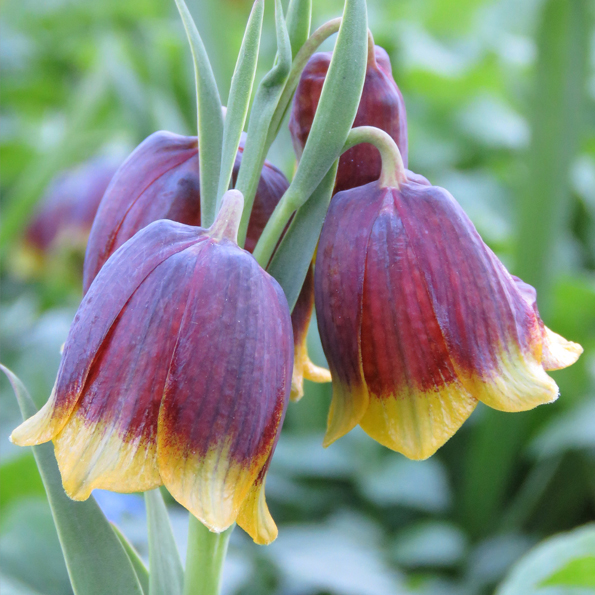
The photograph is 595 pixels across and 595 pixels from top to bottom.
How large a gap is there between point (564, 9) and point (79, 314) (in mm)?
1329

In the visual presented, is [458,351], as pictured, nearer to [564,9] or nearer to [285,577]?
[285,577]

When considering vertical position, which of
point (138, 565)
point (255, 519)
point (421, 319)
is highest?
point (421, 319)

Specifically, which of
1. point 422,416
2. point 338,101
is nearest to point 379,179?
point 338,101

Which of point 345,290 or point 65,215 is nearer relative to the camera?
point 345,290

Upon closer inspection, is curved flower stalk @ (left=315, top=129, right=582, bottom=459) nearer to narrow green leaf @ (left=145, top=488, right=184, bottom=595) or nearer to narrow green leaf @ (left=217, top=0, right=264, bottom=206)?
narrow green leaf @ (left=217, top=0, right=264, bottom=206)

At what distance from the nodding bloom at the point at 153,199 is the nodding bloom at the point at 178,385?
0.41ft

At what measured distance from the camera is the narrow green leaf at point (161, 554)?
0.59 metres

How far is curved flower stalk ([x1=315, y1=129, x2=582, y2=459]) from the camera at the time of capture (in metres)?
0.52

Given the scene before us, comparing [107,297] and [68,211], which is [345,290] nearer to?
[107,297]

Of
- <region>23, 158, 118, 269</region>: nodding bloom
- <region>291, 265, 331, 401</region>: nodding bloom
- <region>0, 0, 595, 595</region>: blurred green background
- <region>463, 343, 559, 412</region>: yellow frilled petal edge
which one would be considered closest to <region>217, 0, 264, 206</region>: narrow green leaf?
<region>291, 265, 331, 401</region>: nodding bloom

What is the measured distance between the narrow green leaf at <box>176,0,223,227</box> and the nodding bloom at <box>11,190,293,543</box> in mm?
99

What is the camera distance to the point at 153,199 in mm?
596

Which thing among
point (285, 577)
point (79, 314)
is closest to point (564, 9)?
point (285, 577)

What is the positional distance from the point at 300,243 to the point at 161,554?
0.26 meters
